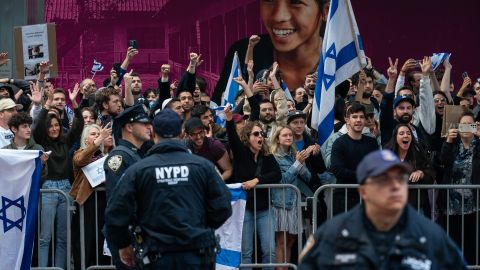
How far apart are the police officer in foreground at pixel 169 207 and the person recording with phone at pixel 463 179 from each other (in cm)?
357

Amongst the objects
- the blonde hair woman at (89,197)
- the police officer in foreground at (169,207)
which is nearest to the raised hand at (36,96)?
the blonde hair woman at (89,197)

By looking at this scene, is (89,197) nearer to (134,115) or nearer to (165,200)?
(134,115)

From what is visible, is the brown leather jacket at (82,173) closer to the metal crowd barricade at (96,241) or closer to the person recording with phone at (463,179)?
the metal crowd barricade at (96,241)

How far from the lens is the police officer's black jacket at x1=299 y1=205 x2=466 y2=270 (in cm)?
623

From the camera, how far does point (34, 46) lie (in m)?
15.2

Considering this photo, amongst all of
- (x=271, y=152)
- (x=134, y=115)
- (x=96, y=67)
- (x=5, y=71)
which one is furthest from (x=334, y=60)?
(x=5, y=71)

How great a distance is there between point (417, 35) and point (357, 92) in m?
4.25

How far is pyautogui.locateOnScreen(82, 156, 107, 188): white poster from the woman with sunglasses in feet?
4.45

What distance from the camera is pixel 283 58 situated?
17250 mm

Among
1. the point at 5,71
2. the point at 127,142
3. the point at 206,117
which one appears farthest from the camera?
the point at 5,71

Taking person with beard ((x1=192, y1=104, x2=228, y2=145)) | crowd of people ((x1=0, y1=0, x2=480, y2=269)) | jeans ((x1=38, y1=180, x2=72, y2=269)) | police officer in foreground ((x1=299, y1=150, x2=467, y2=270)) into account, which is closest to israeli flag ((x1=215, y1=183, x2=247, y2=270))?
crowd of people ((x1=0, y1=0, x2=480, y2=269))

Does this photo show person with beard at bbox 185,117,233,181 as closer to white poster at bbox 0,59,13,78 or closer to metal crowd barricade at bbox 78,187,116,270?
metal crowd barricade at bbox 78,187,116,270

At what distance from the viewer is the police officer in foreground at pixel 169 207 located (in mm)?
8531

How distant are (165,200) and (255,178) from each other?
10.00 feet
